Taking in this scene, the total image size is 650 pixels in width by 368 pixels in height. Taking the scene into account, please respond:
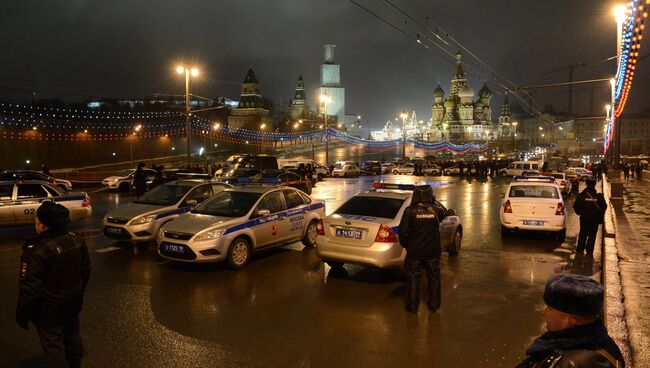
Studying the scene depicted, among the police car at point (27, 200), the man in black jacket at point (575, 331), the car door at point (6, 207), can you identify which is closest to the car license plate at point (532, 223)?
the man in black jacket at point (575, 331)

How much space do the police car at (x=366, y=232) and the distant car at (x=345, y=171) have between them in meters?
37.9

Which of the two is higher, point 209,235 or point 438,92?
point 438,92

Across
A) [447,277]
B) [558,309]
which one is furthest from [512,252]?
[558,309]

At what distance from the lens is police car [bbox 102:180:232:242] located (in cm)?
1059

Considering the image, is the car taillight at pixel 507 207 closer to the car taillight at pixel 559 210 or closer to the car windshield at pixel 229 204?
the car taillight at pixel 559 210

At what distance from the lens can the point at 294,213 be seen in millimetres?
10695

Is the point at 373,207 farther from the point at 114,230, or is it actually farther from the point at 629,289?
the point at 114,230

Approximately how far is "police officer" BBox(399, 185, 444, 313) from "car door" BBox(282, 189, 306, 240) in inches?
167

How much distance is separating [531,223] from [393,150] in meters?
107

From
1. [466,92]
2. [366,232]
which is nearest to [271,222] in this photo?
[366,232]

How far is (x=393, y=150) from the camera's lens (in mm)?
119250

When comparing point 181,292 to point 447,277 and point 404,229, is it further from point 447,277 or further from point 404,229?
point 447,277

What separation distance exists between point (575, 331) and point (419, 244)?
4406 millimetres

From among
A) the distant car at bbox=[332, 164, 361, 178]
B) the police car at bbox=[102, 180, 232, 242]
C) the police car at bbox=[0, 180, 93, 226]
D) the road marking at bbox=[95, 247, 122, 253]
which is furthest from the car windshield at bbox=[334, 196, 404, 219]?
the distant car at bbox=[332, 164, 361, 178]
